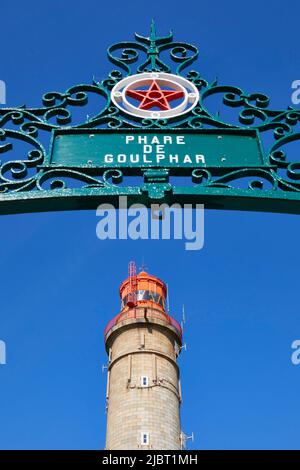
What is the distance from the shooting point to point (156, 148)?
5863mm

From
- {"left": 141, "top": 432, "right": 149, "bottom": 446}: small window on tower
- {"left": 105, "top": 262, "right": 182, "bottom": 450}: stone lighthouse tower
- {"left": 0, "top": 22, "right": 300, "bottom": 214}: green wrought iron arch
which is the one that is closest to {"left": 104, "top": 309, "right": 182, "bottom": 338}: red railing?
{"left": 105, "top": 262, "right": 182, "bottom": 450}: stone lighthouse tower

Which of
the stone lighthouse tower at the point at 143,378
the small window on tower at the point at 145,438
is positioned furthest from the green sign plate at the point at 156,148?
the small window on tower at the point at 145,438

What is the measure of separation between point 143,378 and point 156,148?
34.4 metres

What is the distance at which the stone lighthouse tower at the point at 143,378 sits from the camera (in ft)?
122

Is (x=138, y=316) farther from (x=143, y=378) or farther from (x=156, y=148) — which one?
(x=156, y=148)

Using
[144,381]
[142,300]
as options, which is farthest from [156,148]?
[142,300]

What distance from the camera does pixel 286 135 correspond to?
241 inches

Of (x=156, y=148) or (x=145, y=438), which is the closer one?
(x=156, y=148)

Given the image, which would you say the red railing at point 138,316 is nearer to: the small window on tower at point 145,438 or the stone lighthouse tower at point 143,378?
the stone lighthouse tower at point 143,378

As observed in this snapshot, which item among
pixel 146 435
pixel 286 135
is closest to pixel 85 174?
pixel 286 135

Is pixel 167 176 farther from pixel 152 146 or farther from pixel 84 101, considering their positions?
pixel 84 101

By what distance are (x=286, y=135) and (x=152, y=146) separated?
1081 mm

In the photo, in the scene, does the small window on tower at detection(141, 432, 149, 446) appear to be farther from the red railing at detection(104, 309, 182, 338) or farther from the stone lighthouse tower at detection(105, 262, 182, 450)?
the red railing at detection(104, 309, 182, 338)

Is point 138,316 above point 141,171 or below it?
above
